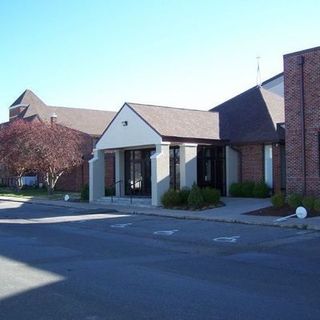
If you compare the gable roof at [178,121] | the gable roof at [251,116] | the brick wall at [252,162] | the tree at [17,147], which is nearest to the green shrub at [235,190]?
the brick wall at [252,162]

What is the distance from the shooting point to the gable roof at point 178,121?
27.2m

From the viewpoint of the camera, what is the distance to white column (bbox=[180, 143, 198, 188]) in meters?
27.1

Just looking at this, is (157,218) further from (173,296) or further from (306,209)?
(173,296)

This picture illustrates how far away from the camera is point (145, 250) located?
1325 cm

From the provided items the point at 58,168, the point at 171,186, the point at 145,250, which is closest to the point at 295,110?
the point at 171,186

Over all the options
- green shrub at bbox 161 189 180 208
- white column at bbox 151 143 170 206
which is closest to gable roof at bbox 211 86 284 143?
white column at bbox 151 143 170 206

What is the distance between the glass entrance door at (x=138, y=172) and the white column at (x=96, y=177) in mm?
1591

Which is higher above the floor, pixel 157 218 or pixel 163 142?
pixel 163 142

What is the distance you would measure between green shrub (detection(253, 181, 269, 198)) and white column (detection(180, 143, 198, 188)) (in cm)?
313

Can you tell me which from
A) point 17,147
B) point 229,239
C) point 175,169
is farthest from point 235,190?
point 17,147

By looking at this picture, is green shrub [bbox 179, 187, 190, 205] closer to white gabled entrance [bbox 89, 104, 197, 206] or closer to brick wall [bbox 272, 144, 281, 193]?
white gabled entrance [bbox 89, 104, 197, 206]

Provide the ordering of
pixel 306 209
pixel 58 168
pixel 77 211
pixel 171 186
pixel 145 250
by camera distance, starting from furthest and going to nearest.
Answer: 1. pixel 58 168
2. pixel 171 186
3. pixel 77 211
4. pixel 306 209
5. pixel 145 250

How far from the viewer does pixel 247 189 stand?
2855 centimetres

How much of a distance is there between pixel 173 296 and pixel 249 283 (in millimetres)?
1630
